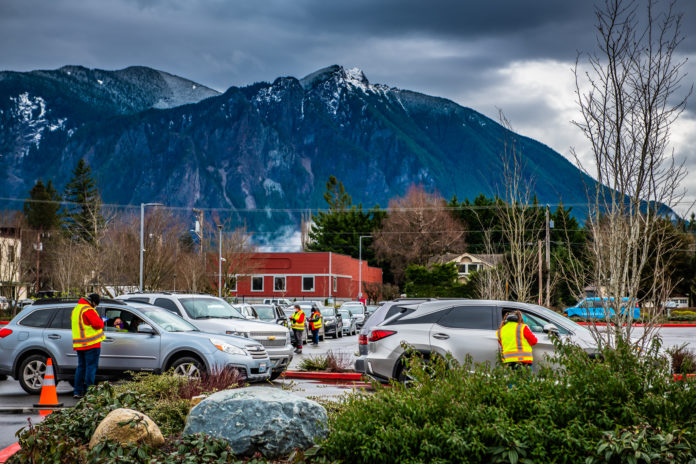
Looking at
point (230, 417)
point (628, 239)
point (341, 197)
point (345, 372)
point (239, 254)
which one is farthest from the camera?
point (341, 197)

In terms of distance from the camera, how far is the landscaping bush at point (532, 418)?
6.56 meters

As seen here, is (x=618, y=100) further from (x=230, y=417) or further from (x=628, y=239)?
(x=230, y=417)

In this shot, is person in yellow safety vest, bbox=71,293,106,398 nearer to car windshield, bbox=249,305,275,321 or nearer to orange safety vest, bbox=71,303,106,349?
orange safety vest, bbox=71,303,106,349

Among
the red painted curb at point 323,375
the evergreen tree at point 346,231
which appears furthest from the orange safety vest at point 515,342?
the evergreen tree at point 346,231

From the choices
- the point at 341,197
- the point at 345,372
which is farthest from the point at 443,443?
the point at 341,197

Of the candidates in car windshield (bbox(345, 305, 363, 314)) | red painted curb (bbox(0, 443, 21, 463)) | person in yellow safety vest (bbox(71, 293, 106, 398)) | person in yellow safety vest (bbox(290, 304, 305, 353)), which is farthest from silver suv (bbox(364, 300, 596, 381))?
car windshield (bbox(345, 305, 363, 314))

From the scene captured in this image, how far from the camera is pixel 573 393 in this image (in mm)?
7180

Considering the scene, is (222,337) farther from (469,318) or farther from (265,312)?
(265,312)

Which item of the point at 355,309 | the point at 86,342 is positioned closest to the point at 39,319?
the point at 86,342

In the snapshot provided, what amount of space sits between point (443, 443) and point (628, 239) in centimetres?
522

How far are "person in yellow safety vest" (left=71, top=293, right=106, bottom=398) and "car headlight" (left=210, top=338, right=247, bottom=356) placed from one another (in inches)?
77.9

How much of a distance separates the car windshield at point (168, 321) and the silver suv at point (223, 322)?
1.44 m

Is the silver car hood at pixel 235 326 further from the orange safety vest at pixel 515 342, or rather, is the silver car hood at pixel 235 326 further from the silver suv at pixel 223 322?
the orange safety vest at pixel 515 342

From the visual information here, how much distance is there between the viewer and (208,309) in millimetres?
18766
